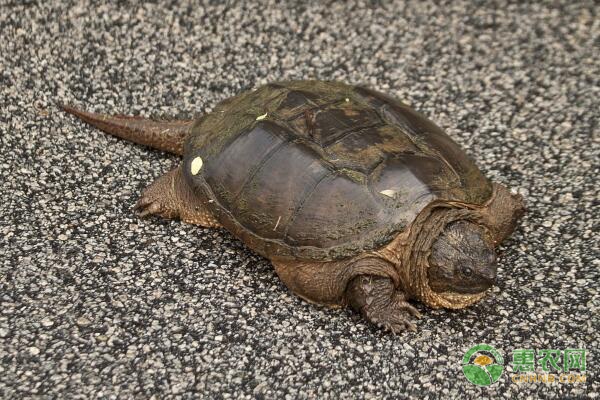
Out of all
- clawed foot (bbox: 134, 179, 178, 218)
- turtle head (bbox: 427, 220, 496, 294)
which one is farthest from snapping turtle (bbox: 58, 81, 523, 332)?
clawed foot (bbox: 134, 179, 178, 218)

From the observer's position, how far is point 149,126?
16.1 ft

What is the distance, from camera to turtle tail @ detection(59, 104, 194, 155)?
4.87 metres

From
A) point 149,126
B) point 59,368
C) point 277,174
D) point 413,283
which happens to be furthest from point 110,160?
point 413,283

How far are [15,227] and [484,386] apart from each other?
2.99 meters

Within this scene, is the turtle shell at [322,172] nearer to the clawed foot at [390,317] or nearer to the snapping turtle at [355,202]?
the snapping turtle at [355,202]

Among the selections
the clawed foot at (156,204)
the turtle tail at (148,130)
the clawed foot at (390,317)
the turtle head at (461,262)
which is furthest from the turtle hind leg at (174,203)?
the turtle head at (461,262)

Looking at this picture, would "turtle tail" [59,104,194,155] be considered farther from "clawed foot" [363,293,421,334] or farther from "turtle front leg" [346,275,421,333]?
"clawed foot" [363,293,421,334]

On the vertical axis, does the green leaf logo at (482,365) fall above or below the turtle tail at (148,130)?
below

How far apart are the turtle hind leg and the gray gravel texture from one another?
0.09 meters

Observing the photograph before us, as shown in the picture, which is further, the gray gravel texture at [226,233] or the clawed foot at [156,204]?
the clawed foot at [156,204]

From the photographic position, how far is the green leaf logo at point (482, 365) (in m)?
3.54

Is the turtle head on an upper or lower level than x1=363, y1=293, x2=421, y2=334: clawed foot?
upper

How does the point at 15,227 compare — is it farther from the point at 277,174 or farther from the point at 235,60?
the point at 235,60

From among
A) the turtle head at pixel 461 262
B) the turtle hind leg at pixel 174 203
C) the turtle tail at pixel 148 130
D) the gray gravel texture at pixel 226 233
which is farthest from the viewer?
the turtle tail at pixel 148 130
